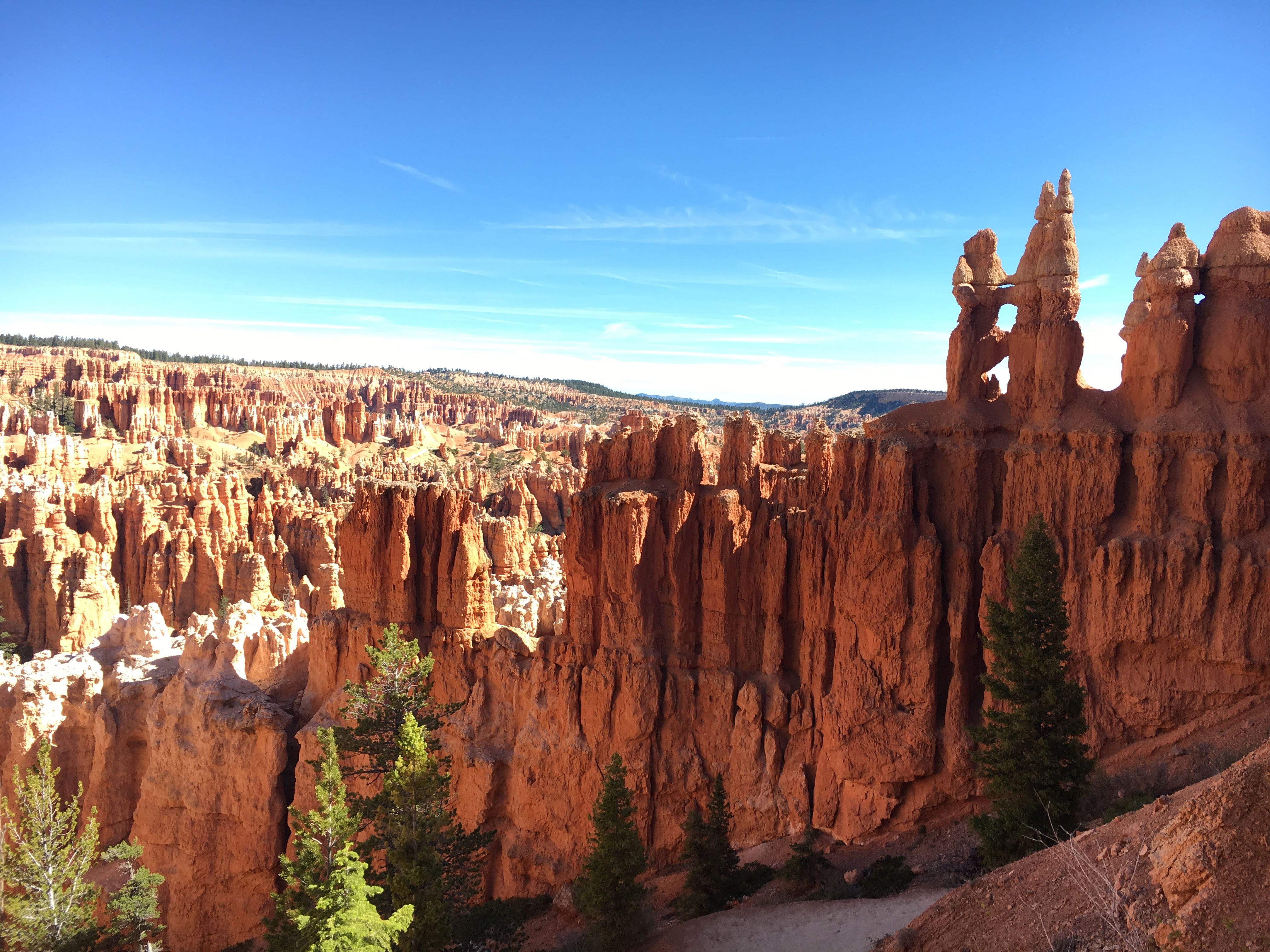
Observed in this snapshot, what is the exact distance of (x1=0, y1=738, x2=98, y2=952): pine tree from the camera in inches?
680

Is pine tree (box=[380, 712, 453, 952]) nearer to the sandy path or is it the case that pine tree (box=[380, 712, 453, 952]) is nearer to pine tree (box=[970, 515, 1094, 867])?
the sandy path

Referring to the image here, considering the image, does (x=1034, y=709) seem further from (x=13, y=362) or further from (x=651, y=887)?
(x=13, y=362)

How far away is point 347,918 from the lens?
39.4ft

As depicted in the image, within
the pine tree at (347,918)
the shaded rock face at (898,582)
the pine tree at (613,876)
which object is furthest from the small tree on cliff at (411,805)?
the shaded rock face at (898,582)

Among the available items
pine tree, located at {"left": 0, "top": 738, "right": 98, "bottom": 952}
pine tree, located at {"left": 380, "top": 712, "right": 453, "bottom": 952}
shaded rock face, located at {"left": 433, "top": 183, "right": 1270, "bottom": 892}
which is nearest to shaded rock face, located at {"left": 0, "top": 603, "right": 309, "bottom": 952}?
pine tree, located at {"left": 0, "top": 738, "right": 98, "bottom": 952}

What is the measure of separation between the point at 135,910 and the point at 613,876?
48.7 ft

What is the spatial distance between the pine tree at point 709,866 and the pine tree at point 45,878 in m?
14.1

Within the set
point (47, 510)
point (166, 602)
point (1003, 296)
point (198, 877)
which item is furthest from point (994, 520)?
point (47, 510)

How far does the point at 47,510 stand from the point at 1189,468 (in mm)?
69778

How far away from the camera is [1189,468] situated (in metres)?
16.1

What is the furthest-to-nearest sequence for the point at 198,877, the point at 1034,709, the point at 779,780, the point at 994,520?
the point at 198,877
the point at 779,780
the point at 994,520
the point at 1034,709

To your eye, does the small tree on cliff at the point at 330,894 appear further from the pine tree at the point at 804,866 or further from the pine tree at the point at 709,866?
the pine tree at the point at 804,866

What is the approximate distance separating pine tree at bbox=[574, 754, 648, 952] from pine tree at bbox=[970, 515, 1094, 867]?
22.7 feet

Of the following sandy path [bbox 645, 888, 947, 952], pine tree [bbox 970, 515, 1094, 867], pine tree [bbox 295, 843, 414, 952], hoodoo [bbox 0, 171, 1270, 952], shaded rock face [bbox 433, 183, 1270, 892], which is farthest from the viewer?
hoodoo [bbox 0, 171, 1270, 952]
